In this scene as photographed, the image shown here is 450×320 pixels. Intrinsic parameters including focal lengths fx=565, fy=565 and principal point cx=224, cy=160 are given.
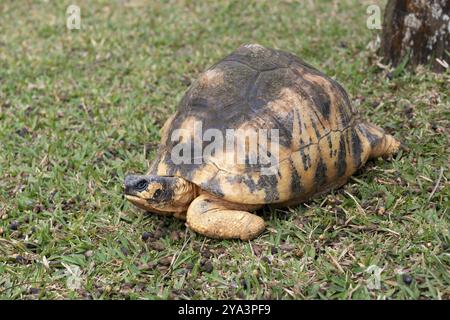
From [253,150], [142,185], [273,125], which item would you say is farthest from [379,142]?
[142,185]

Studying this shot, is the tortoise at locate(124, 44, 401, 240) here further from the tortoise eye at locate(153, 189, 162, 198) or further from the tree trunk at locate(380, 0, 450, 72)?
the tree trunk at locate(380, 0, 450, 72)

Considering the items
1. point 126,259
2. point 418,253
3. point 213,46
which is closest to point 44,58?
point 213,46

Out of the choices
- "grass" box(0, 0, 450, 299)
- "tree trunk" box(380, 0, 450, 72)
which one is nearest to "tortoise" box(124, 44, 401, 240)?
"grass" box(0, 0, 450, 299)

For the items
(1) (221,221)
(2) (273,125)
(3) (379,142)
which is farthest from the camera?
(3) (379,142)

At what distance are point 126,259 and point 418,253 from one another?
1.80 meters

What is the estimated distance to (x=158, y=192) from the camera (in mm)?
3625

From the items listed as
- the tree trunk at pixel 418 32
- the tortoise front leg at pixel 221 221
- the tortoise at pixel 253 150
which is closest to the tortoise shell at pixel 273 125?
the tortoise at pixel 253 150

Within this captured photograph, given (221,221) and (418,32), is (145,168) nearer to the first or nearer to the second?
(221,221)

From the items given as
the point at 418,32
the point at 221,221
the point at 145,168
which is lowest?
the point at 145,168

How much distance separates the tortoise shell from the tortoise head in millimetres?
99

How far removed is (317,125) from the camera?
3895mm

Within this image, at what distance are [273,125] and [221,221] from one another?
0.72m

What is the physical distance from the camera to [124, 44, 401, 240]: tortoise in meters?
3.60
